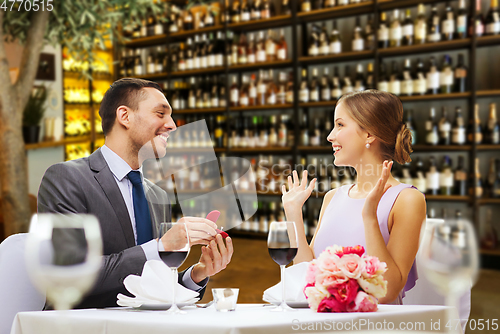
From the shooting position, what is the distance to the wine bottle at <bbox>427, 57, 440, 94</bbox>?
360 cm

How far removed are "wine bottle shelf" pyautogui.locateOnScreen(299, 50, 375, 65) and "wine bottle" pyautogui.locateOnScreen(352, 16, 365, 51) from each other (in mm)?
71

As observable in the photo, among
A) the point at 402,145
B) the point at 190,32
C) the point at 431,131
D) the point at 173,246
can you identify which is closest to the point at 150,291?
the point at 173,246

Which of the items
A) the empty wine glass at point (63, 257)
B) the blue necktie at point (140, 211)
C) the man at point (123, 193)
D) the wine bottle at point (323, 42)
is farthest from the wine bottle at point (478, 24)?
the empty wine glass at point (63, 257)

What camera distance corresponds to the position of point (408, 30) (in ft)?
12.0

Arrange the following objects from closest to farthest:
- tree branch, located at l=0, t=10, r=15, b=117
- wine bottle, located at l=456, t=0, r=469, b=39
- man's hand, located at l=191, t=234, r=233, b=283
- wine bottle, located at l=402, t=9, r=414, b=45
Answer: man's hand, located at l=191, t=234, r=233, b=283, tree branch, located at l=0, t=10, r=15, b=117, wine bottle, located at l=456, t=0, r=469, b=39, wine bottle, located at l=402, t=9, r=414, b=45

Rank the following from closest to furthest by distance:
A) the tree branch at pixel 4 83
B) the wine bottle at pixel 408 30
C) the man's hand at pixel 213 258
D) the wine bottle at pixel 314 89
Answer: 1. the man's hand at pixel 213 258
2. the tree branch at pixel 4 83
3. the wine bottle at pixel 408 30
4. the wine bottle at pixel 314 89

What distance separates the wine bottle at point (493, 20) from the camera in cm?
336

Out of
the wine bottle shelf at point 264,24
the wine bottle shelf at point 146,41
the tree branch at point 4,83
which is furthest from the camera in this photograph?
the wine bottle shelf at point 146,41

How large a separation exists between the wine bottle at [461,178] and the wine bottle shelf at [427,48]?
89 centimetres

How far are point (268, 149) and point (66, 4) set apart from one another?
2219 millimetres

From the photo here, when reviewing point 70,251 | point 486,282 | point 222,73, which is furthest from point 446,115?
point 70,251

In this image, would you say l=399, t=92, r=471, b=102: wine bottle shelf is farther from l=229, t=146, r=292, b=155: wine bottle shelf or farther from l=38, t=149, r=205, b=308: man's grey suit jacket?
l=38, t=149, r=205, b=308: man's grey suit jacket

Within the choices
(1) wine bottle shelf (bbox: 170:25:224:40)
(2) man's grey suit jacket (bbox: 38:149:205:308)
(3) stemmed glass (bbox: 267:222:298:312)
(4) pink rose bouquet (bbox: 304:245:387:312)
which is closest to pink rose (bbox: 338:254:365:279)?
(4) pink rose bouquet (bbox: 304:245:387:312)

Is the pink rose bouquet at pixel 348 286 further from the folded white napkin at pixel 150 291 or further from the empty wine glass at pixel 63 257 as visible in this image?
the empty wine glass at pixel 63 257
